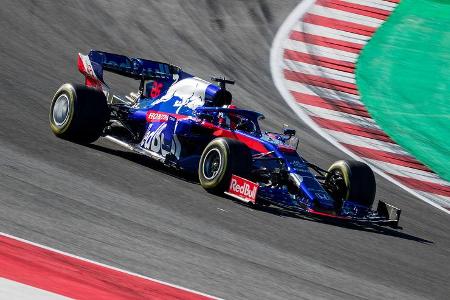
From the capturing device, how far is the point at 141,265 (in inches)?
277

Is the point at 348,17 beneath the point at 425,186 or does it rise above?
above

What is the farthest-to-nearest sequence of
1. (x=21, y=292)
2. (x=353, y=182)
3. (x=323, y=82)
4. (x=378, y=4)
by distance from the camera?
(x=378, y=4) < (x=323, y=82) < (x=353, y=182) < (x=21, y=292)

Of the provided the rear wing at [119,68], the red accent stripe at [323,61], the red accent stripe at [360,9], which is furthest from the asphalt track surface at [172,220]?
the red accent stripe at [360,9]

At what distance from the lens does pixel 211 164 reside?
10.6 meters

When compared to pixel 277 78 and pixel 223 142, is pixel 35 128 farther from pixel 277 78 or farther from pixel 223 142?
pixel 277 78

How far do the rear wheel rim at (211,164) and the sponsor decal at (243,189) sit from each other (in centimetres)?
28

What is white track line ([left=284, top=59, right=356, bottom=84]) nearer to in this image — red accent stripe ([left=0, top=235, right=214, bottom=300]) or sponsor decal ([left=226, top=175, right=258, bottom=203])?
sponsor decal ([left=226, top=175, right=258, bottom=203])

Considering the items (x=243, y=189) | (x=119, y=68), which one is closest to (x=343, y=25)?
(x=119, y=68)

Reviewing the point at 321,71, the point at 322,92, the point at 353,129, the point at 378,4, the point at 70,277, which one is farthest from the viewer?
the point at 378,4

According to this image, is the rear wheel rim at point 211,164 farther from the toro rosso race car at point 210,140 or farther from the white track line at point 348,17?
the white track line at point 348,17

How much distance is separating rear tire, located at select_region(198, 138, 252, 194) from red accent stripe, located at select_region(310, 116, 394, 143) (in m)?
4.92

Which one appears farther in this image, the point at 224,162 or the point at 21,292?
the point at 224,162

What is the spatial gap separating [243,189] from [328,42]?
8.52m

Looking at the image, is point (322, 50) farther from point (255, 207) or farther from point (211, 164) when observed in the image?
point (255, 207)
